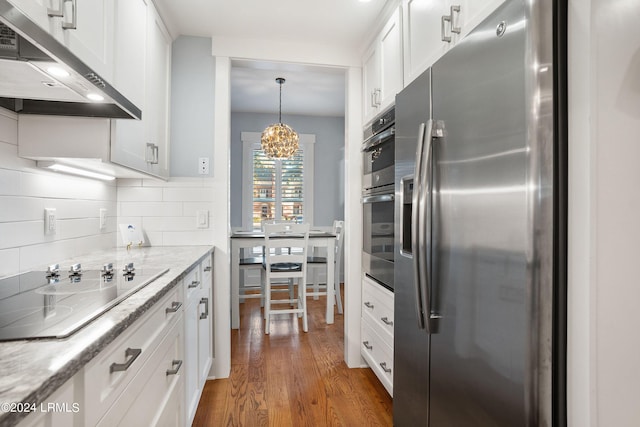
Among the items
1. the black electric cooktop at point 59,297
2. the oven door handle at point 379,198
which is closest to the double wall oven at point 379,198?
the oven door handle at point 379,198

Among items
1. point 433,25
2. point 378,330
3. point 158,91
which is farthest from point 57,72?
point 378,330

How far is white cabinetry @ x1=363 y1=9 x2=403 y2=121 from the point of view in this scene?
186cm

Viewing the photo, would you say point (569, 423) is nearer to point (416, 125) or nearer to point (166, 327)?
point (416, 125)

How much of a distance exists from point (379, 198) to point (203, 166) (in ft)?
4.01

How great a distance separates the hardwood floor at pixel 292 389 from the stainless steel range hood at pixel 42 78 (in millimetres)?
1623

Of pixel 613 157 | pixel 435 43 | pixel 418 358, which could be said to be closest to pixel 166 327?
pixel 418 358

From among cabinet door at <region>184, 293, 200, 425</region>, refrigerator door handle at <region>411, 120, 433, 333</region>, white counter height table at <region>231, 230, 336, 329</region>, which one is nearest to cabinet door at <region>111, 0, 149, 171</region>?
cabinet door at <region>184, 293, 200, 425</region>

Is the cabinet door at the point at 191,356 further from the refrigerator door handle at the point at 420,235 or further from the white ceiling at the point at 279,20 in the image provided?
the white ceiling at the point at 279,20

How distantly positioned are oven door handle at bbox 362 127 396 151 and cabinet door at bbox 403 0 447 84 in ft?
0.86

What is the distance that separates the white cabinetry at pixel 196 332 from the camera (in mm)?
1529

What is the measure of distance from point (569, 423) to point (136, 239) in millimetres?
2229

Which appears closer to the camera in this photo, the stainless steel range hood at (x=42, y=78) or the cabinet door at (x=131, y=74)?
the stainless steel range hood at (x=42, y=78)

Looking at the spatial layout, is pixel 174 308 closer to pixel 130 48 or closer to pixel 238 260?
pixel 130 48

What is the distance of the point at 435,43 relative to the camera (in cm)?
143
